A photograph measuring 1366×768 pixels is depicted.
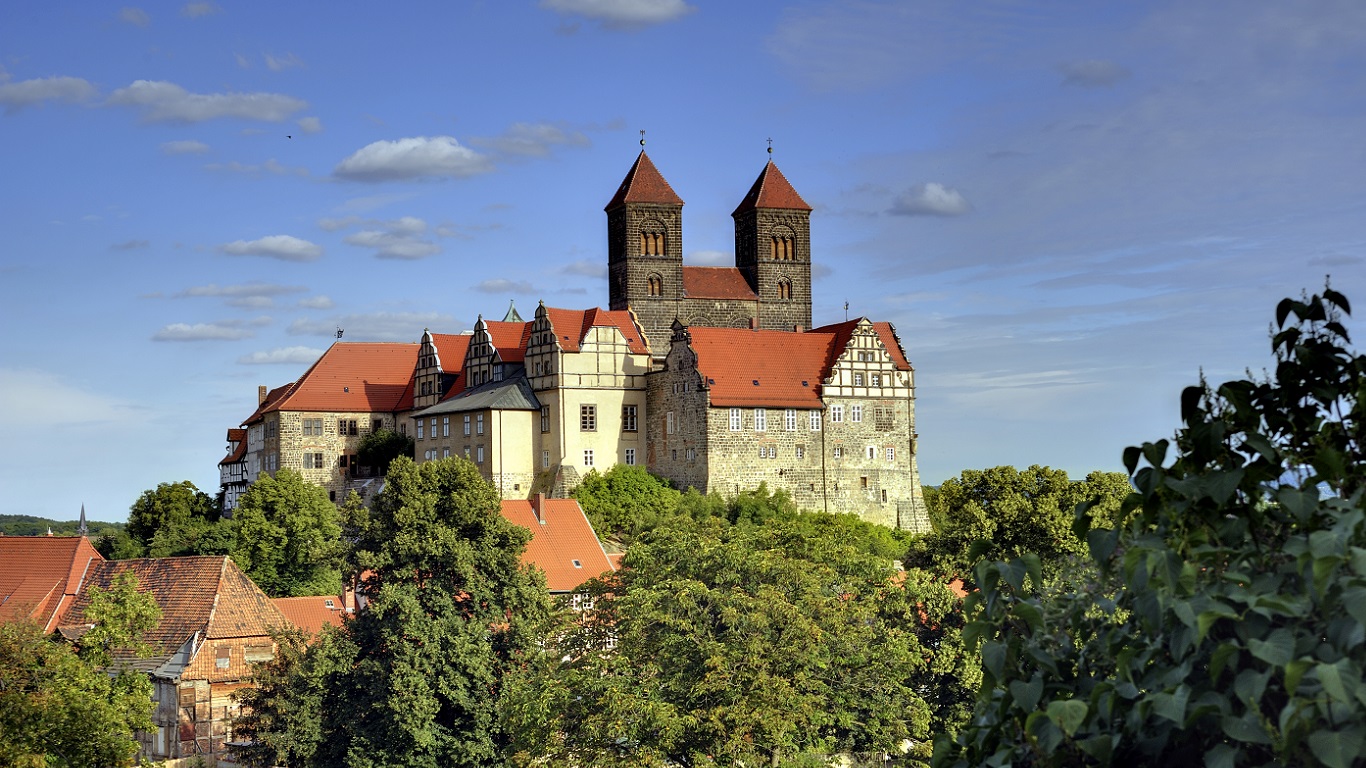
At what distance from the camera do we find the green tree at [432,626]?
36.1 meters

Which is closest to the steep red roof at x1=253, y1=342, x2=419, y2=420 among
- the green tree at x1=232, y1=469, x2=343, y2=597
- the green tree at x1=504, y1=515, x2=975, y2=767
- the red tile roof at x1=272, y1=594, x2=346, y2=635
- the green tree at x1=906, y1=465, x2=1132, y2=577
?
the green tree at x1=232, y1=469, x2=343, y2=597

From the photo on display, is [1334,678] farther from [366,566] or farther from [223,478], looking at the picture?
[223,478]

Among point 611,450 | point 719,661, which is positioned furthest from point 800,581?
point 611,450

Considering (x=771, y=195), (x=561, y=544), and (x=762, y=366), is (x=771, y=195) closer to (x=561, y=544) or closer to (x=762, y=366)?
(x=762, y=366)

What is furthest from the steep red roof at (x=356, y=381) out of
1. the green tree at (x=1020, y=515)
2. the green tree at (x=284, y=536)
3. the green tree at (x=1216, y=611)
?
the green tree at (x=1216, y=611)

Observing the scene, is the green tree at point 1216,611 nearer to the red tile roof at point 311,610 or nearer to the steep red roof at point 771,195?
the red tile roof at point 311,610

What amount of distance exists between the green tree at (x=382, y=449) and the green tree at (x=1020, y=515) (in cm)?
3961

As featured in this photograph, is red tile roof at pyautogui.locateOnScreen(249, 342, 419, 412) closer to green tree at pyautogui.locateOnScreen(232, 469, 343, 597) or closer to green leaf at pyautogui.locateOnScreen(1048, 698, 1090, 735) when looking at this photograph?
green tree at pyautogui.locateOnScreen(232, 469, 343, 597)

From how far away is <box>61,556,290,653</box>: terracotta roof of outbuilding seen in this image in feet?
153

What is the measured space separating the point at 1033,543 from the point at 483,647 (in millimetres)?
15896

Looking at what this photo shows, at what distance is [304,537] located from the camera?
2837 inches

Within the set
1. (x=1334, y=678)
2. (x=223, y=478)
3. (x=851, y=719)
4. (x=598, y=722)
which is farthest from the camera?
(x=223, y=478)

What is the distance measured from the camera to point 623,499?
2746 inches

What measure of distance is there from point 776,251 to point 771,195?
3407 mm
